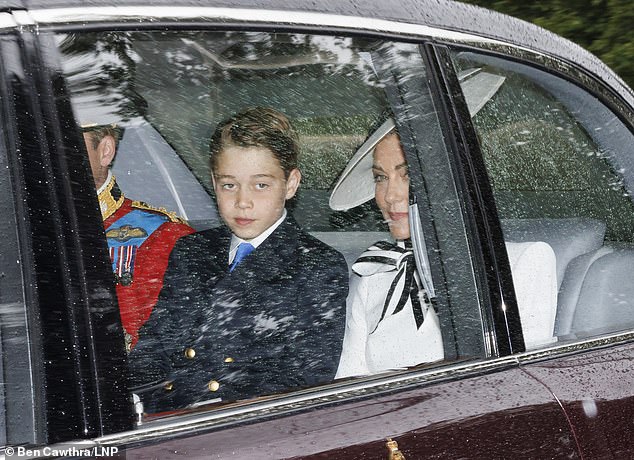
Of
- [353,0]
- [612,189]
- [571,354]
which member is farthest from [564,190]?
[353,0]

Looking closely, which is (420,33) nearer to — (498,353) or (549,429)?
(498,353)

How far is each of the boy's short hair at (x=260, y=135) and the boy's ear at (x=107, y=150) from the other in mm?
179

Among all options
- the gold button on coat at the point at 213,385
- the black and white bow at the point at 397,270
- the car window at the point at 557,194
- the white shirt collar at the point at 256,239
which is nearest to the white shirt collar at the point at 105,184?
the white shirt collar at the point at 256,239

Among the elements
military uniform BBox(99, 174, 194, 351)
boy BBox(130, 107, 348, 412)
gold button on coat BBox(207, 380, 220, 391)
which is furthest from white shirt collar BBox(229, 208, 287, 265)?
gold button on coat BBox(207, 380, 220, 391)

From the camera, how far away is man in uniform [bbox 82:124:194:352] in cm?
162

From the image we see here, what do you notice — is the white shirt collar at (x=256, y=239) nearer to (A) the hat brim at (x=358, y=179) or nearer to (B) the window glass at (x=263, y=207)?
(B) the window glass at (x=263, y=207)

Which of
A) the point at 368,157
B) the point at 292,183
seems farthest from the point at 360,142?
the point at 292,183

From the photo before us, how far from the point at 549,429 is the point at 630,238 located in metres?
0.69

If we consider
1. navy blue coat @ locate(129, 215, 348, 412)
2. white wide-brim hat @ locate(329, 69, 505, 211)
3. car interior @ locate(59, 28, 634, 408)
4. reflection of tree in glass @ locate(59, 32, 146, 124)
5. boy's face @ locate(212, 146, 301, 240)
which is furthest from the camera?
white wide-brim hat @ locate(329, 69, 505, 211)

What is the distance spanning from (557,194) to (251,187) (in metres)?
0.71

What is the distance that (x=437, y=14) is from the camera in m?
2.05

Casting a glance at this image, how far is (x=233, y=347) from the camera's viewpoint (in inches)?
68.2

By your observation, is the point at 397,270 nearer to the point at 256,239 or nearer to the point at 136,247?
the point at 256,239

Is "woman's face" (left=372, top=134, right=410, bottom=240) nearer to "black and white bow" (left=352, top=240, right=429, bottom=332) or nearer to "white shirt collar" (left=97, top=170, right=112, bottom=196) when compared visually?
"black and white bow" (left=352, top=240, right=429, bottom=332)
